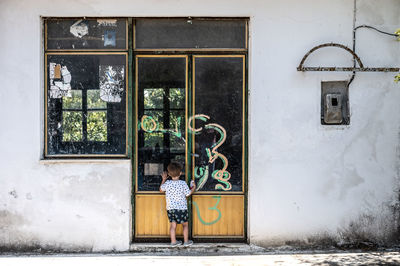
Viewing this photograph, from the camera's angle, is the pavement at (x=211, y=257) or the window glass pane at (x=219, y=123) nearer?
the pavement at (x=211, y=257)

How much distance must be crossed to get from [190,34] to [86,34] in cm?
140

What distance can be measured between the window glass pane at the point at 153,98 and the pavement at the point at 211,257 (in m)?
1.88

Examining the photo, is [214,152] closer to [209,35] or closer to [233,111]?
[233,111]

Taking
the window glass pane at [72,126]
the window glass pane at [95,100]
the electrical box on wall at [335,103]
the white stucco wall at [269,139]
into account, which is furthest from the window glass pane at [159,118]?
the electrical box on wall at [335,103]

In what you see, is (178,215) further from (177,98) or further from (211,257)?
(177,98)

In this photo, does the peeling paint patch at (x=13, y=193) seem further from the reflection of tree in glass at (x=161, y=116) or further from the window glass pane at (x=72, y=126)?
the reflection of tree in glass at (x=161, y=116)

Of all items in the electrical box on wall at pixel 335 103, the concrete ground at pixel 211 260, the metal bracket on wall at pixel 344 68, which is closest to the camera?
the concrete ground at pixel 211 260

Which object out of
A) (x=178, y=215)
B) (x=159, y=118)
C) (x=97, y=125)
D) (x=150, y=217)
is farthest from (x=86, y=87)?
(x=178, y=215)

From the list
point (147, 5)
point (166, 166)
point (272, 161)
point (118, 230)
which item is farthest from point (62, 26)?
point (272, 161)

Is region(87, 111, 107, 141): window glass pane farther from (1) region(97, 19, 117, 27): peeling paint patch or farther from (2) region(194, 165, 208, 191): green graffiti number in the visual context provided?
(2) region(194, 165, 208, 191): green graffiti number

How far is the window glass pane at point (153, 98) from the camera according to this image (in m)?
6.86

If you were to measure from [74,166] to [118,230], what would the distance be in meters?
1.03

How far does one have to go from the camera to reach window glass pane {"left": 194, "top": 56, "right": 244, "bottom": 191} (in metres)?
6.85

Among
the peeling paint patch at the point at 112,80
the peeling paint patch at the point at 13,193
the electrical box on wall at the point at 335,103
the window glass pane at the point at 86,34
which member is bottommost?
the peeling paint patch at the point at 13,193
